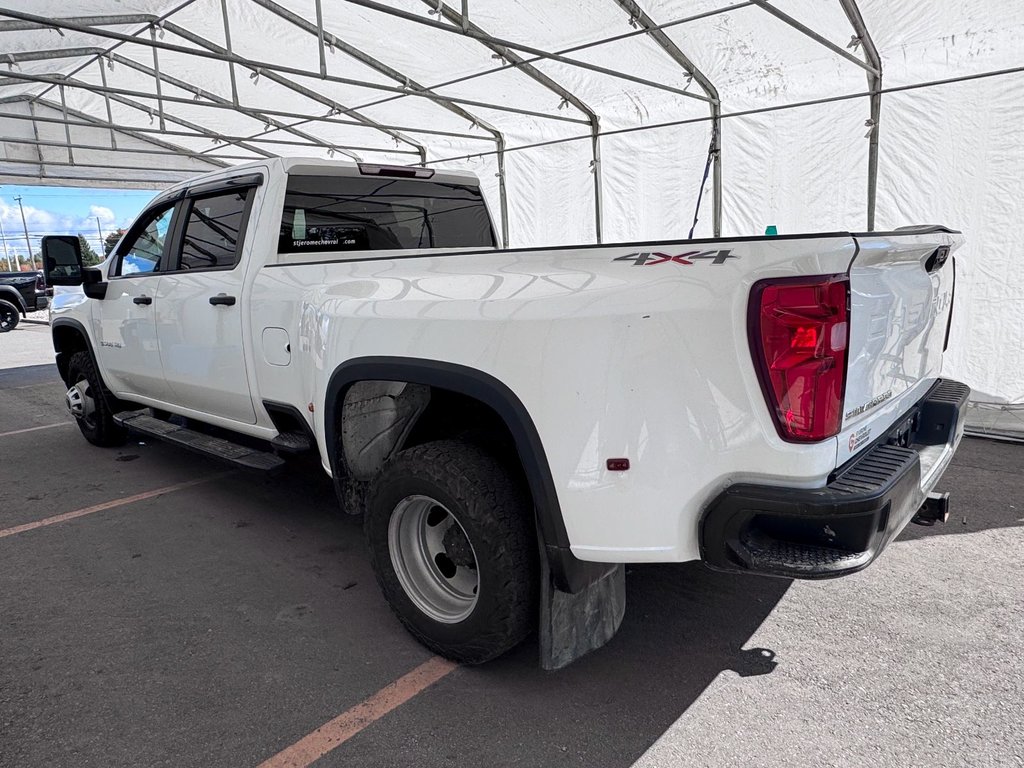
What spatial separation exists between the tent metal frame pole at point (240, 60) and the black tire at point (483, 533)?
667 cm

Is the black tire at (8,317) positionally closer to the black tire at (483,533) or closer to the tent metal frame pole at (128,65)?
the tent metal frame pole at (128,65)

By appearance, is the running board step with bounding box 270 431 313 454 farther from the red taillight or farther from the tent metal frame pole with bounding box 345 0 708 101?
the tent metal frame pole with bounding box 345 0 708 101

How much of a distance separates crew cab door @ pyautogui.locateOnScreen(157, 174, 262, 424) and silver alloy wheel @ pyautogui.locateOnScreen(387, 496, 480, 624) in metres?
1.44

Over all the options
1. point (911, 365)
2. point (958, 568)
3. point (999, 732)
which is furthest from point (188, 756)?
point (958, 568)

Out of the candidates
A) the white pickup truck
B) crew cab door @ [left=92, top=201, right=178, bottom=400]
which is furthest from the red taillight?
crew cab door @ [left=92, top=201, right=178, bottom=400]

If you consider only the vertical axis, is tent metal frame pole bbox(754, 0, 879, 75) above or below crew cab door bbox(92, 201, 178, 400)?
above

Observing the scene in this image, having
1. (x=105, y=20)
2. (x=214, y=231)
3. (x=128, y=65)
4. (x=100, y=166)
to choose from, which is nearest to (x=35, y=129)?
(x=100, y=166)

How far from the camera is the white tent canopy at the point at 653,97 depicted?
675 cm

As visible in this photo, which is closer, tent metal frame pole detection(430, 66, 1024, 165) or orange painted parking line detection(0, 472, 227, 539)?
orange painted parking line detection(0, 472, 227, 539)

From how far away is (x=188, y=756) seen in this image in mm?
2189

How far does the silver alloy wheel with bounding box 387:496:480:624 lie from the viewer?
2.71 metres

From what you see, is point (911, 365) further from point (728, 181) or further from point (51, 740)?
point (728, 181)

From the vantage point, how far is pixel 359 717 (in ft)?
7.77

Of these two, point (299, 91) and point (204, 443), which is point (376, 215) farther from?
point (299, 91)
